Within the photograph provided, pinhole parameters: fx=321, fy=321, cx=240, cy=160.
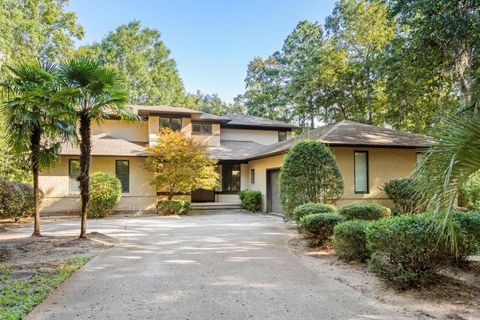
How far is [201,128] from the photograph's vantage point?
20984 millimetres

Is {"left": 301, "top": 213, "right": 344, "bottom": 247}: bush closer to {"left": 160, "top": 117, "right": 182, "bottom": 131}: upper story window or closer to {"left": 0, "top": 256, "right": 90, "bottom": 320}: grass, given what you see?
{"left": 0, "top": 256, "right": 90, "bottom": 320}: grass

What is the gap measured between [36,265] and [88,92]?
179 inches

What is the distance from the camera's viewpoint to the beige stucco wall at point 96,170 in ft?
54.1

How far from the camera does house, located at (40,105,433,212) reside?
13.8 meters

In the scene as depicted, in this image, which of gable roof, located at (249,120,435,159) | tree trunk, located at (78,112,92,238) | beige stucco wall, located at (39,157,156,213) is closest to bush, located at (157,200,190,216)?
beige stucco wall, located at (39,157,156,213)

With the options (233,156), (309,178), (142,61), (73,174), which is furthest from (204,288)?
(142,61)

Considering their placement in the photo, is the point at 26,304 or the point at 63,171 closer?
the point at 26,304

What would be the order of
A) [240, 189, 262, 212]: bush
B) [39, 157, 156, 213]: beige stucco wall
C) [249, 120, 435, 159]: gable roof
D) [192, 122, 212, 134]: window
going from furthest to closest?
1. [192, 122, 212, 134]: window
2. [240, 189, 262, 212]: bush
3. [39, 157, 156, 213]: beige stucco wall
4. [249, 120, 435, 159]: gable roof

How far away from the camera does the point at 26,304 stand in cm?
424

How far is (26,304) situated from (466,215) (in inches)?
276

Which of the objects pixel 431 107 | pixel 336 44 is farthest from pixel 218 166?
pixel 336 44

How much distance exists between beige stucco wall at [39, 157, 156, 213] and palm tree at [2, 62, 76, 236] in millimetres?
6945

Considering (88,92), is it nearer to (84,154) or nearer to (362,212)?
(84,154)

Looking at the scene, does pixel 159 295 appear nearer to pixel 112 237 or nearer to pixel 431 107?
pixel 112 237
